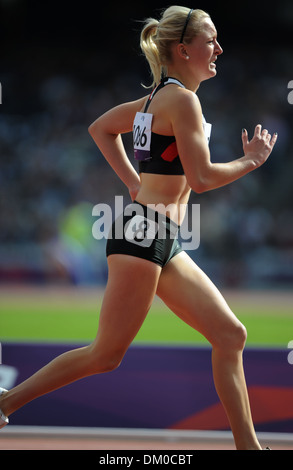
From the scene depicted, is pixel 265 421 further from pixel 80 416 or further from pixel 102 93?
pixel 102 93

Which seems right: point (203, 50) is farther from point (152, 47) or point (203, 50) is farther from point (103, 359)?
point (103, 359)

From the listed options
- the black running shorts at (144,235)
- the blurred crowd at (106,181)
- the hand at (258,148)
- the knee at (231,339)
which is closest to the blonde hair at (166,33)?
the hand at (258,148)

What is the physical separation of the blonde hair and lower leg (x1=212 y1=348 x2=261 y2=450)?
129 centimetres

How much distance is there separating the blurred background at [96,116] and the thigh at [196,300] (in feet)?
35.6

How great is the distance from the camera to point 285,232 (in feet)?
50.5

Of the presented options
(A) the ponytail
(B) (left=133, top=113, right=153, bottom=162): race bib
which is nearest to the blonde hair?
(A) the ponytail

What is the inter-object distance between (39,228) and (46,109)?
3.21 meters

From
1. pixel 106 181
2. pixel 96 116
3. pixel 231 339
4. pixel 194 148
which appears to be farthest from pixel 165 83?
pixel 96 116

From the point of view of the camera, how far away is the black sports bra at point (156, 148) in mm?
2945

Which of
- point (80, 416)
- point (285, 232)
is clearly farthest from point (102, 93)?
point (80, 416)

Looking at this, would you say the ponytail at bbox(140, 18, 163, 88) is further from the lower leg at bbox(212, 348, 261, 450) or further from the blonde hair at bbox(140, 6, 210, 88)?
the lower leg at bbox(212, 348, 261, 450)

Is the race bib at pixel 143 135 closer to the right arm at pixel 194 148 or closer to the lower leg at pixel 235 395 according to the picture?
the right arm at pixel 194 148

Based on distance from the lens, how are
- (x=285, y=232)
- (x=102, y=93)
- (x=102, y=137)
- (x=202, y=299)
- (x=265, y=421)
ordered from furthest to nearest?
(x=102, y=93) < (x=285, y=232) < (x=265, y=421) < (x=102, y=137) < (x=202, y=299)

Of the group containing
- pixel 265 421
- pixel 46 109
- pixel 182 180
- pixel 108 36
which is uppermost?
pixel 108 36
